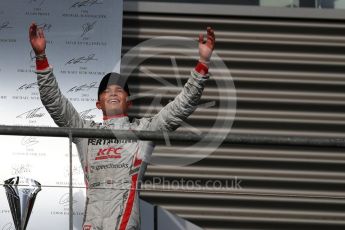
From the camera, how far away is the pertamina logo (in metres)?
4.34

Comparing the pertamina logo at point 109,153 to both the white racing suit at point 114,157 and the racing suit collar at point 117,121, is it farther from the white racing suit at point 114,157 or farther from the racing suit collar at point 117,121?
the racing suit collar at point 117,121

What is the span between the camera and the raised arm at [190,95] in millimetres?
4289

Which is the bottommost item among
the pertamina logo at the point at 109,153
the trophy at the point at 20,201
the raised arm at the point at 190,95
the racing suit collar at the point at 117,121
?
the trophy at the point at 20,201

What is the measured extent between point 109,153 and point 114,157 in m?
0.03

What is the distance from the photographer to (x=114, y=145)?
14.4 feet

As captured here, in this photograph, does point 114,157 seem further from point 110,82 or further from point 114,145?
point 110,82

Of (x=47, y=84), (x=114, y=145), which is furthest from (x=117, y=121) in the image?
(x=47, y=84)

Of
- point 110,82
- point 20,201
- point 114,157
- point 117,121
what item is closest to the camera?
point 20,201

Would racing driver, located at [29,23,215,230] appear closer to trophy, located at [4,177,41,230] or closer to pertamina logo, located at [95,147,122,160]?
pertamina logo, located at [95,147,122,160]

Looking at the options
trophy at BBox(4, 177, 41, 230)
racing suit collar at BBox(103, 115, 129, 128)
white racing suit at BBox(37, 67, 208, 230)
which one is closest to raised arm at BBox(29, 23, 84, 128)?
white racing suit at BBox(37, 67, 208, 230)

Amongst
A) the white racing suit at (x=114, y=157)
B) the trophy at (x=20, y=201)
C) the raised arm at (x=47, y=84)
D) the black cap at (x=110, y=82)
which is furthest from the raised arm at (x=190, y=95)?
the trophy at (x=20, y=201)

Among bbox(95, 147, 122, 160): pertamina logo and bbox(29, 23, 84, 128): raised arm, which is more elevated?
bbox(29, 23, 84, 128): raised arm

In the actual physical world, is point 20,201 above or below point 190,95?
below

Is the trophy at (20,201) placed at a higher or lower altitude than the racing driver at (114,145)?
lower
